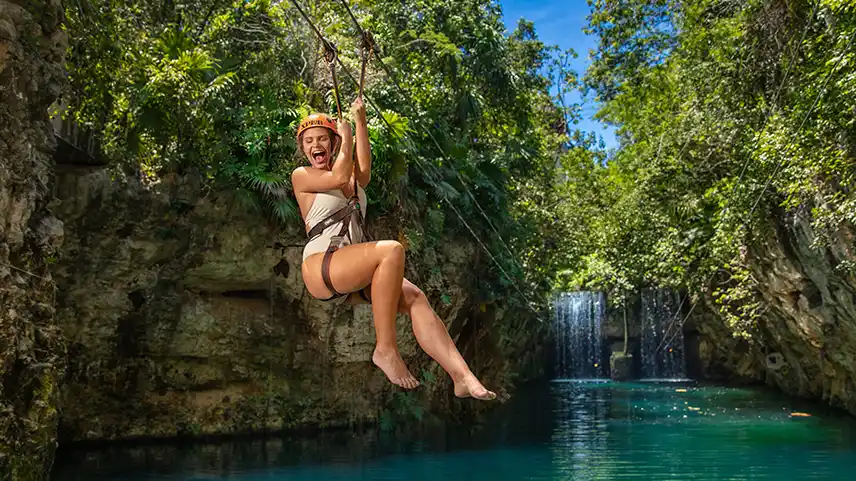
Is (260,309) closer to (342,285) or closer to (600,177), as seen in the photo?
(342,285)

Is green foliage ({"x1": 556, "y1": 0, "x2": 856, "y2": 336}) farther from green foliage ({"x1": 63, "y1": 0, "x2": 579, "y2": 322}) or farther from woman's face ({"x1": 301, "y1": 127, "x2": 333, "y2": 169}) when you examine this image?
woman's face ({"x1": 301, "y1": 127, "x2": 333, "y2": 169})

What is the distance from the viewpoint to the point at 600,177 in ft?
84.3

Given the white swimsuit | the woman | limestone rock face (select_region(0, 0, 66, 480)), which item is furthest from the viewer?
limestone rock face (select_region(0, 0, 66, 480))

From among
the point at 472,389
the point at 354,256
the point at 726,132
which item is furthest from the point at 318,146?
the point at 726,132

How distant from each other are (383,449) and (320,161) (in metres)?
9.86

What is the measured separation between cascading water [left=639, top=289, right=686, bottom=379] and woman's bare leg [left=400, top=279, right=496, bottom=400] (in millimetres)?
22992

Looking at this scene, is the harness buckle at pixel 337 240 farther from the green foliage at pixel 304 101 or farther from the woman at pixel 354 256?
the green foliage at pixel 304 101

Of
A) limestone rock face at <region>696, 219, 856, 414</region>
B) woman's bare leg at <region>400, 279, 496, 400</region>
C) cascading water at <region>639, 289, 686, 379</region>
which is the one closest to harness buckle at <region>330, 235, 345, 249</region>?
woman's bare leg at <region>400, 279, 496, 400</region>

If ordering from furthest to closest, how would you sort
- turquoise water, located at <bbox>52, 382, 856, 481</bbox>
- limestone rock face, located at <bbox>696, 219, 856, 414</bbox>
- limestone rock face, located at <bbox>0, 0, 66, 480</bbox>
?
limestone rock face, located at <bbox>696, 219, 856, 414</bbox>
turquoise water, located at <bbox>52, 382, 856, 481</bbox>
limestone rock face, located at <bbox>0, 0, 66, 480</bbox>

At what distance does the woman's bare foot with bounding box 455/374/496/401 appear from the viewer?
128 inches

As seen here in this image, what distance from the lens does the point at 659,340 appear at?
998 inches

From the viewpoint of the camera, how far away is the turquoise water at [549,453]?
10664mm

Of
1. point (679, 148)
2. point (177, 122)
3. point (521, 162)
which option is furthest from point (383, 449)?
point (679, 148)

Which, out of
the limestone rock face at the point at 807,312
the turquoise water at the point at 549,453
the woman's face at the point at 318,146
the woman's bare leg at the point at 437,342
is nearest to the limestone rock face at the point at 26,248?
the turquoise water at the point at 549,453
